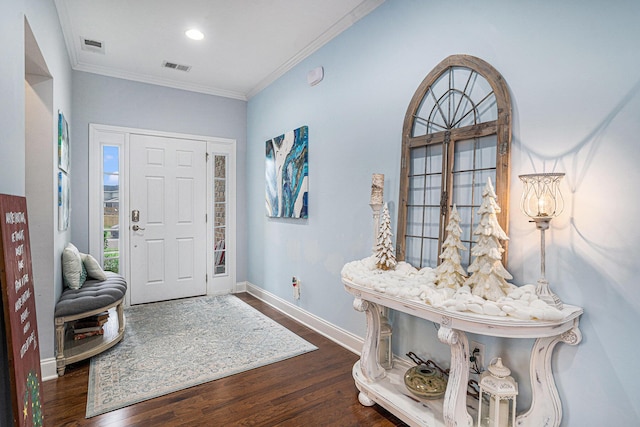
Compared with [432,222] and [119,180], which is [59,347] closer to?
[119,180]

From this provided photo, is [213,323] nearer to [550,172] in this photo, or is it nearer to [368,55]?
[368,55]

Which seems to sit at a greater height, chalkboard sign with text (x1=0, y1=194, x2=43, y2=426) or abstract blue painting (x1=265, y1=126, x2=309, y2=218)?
abstract blue painting (x1=265, y1=126, x2=309, y2=218)

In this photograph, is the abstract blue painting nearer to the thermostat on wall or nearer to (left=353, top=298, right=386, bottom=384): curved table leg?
the thermostat on wall

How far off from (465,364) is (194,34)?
336 cm

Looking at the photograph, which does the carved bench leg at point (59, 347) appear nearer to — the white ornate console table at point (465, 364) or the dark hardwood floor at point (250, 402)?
the dark hardwood floor at point (250, 402)

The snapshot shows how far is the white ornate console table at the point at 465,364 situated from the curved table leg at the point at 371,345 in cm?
10

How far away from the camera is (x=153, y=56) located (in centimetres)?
366

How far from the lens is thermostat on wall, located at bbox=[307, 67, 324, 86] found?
10.8 ft

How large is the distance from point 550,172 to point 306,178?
7.33 feet

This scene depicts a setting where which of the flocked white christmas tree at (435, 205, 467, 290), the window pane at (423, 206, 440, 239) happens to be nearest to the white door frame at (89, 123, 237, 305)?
the window pane at (423, 206, 440, 239)

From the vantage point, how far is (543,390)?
5.20 feet

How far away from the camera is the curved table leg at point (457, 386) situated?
1608 mm

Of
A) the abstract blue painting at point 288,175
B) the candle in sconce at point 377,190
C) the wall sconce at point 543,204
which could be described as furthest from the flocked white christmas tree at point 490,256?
the abstract blue painting at point 288,175

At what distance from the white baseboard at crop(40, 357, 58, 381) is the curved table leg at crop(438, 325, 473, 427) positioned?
2.62 metres
